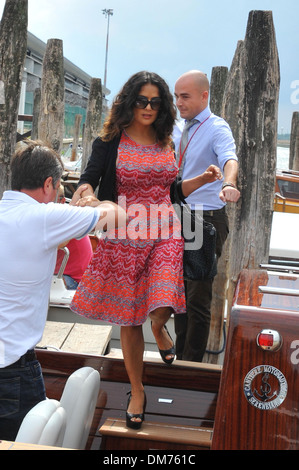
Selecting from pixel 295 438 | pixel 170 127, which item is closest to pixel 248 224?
pixel 170 127

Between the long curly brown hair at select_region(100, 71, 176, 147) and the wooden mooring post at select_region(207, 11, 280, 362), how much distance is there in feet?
4.06

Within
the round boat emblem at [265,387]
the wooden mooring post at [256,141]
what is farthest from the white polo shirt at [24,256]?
the wooden mooring post at [256,141]

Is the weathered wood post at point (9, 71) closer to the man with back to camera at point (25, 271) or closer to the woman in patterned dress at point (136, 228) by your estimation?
the woman in patterned dress at point (136, 228)

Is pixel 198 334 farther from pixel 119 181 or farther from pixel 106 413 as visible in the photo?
pixel 119 181

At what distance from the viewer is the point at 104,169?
3.05 meters

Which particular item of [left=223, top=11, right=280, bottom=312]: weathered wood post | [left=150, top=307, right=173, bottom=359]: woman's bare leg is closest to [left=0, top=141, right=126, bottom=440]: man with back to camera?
[left=150, top=307, right=173, bottom=359]: woman's bare leg

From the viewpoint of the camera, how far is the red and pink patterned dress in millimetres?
2920

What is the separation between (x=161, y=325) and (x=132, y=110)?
1.03 meters

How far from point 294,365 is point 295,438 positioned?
0.73 ft

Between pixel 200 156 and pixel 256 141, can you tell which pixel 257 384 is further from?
pixel 256 141

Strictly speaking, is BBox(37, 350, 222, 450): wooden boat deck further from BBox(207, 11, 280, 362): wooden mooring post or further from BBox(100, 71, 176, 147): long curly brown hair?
BBox(100, 71, 176, 147): long curly brown hair

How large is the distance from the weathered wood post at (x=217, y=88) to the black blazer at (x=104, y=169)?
17.0ft

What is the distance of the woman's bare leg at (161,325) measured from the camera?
2.91 metres

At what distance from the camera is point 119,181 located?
302cm
